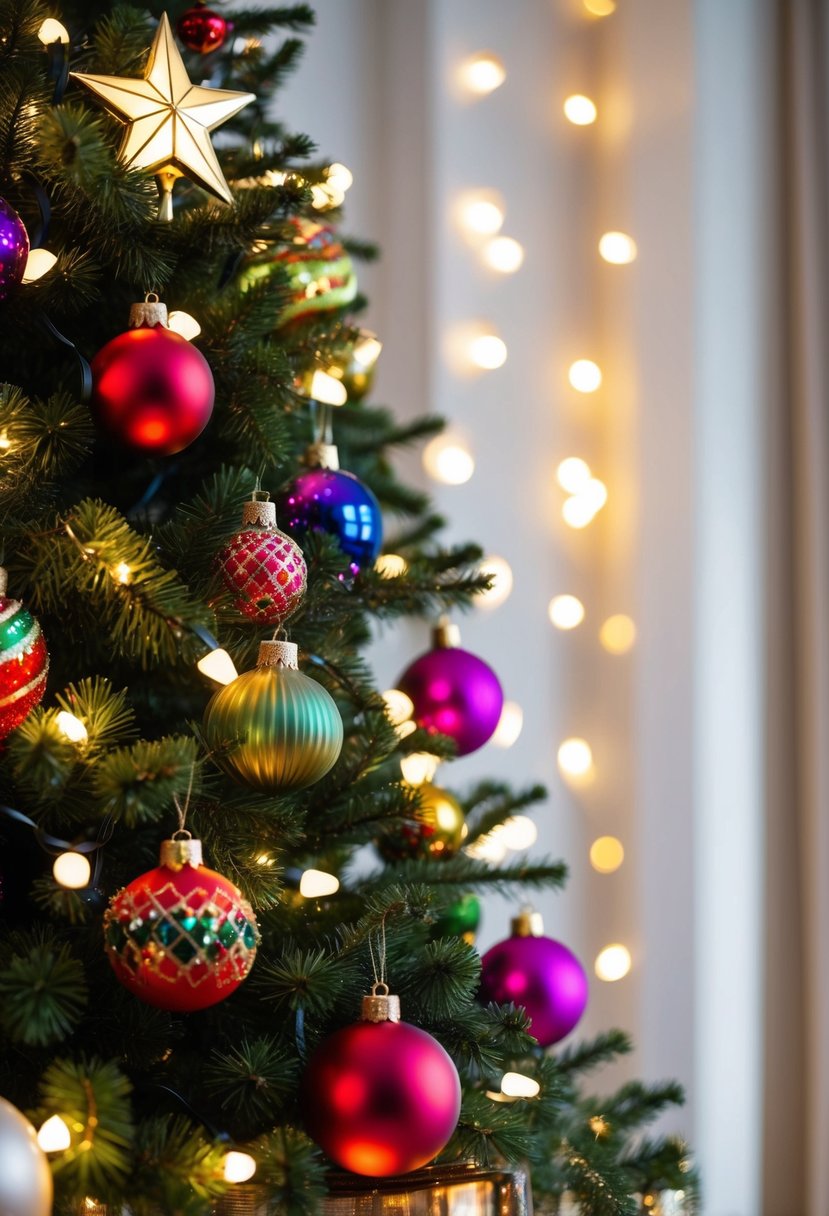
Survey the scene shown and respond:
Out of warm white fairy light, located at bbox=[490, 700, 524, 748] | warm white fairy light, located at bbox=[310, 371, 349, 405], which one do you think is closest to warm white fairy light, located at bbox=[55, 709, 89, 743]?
warm white fairy light, located at bbox=[310, 371, 349, 405]

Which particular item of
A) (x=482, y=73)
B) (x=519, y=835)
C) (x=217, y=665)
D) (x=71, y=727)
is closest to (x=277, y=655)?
(x=217, y=665)

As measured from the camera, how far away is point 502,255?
1756 millimetres

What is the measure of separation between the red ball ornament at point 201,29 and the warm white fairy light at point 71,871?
726mm

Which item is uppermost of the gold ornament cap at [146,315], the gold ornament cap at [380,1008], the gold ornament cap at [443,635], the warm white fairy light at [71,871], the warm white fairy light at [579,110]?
the warm white fairy light at [579,110]

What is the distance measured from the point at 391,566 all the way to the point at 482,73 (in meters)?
1.07

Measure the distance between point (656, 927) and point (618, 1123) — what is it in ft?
1.83

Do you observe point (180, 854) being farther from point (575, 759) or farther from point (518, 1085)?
point (575, 759)

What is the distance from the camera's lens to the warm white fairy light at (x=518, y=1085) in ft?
2.78

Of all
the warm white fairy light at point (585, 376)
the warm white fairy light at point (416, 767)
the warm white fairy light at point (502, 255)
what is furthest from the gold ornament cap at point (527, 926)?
the warm white fairy light at point (502, 255)

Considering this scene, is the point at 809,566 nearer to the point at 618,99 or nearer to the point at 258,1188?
the point at 618,99

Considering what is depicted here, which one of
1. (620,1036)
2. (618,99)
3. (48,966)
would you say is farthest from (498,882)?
(618,99)

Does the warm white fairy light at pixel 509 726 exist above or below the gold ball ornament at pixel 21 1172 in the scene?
above

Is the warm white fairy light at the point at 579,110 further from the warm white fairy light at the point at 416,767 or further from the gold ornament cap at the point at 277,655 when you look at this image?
the gold ornament cap at the point at 277,655

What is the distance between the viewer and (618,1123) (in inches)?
41.8
